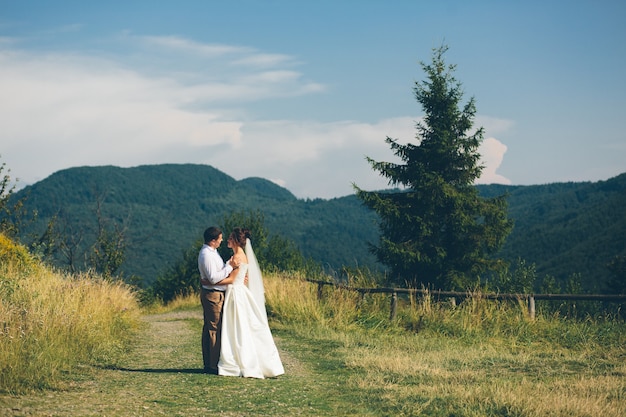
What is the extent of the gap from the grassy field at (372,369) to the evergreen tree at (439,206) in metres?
14.1

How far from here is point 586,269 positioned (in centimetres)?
8450

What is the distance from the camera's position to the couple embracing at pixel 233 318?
29.9ft

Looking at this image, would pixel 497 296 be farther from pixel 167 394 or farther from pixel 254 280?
pixel 167 394

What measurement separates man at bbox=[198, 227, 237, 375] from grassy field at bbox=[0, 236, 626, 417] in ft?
1.14

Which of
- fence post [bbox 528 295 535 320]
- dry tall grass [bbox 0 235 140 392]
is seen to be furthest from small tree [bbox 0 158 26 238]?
fence post [bbox 528 295 535 320]

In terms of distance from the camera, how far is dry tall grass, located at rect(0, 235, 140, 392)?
8078 mm

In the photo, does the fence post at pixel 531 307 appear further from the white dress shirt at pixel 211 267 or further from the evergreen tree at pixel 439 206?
the evergreen tree at pixel 439 206

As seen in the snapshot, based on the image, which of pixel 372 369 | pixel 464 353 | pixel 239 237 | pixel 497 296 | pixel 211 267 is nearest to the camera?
pixel 211 267

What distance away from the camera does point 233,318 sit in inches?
363

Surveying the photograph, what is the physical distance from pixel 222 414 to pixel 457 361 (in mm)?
5144

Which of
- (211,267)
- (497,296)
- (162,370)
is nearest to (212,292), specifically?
(211,267)

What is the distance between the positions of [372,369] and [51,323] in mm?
5142

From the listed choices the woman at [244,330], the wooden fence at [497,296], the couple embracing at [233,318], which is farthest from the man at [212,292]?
the wooden fence at [497,296]

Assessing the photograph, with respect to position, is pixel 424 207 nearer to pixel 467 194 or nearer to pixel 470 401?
pixel 467 194
